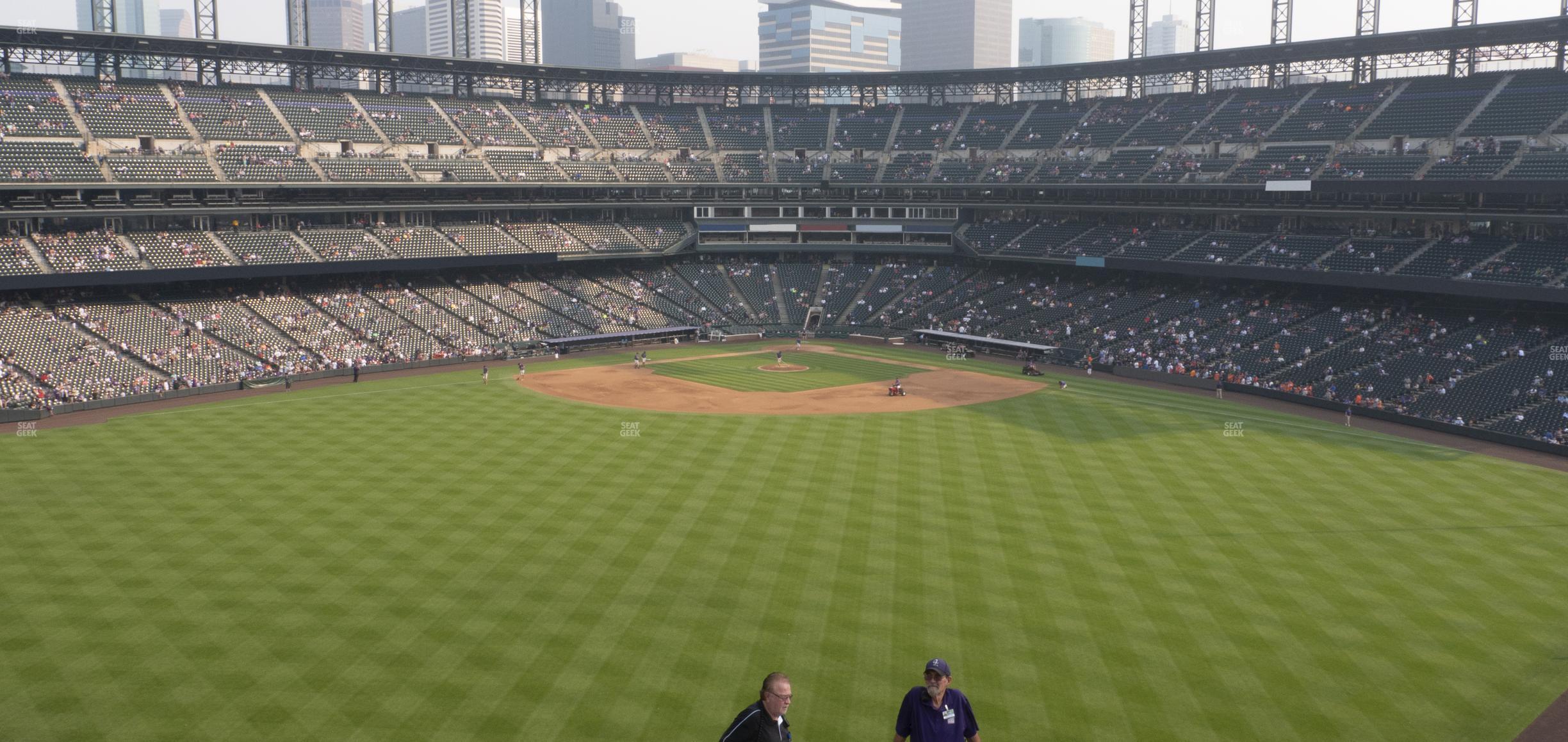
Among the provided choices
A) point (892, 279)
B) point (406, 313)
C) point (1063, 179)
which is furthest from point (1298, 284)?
point (406, 313)

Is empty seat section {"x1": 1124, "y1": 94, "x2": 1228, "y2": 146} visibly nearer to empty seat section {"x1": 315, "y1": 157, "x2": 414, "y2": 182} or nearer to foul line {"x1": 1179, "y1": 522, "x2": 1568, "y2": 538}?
foul line {"x1": 1179, "y1": 522, "x2": 1568, "y2": 538}

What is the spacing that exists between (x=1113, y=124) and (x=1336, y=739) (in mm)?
76463

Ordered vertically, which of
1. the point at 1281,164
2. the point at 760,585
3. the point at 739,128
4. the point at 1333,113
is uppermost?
the point at 739,128

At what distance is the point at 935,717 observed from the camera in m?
10.9

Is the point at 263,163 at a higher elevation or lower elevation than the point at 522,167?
lower

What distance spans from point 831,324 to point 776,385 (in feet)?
90.5

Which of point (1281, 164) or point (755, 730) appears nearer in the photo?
point (755, 730)

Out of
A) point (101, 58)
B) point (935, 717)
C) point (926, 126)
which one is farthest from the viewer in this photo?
point (926, 126)

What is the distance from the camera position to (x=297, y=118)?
79.9m

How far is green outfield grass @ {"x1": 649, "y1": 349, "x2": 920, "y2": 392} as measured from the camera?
6150cm

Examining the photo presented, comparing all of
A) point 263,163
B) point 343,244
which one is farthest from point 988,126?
point 263,163

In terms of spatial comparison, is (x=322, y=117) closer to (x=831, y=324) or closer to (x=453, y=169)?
(x=453, y=169)

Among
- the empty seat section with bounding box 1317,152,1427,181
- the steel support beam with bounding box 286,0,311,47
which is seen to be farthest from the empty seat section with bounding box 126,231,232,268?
the empty seat section with bounding box 1317,152,1427,181

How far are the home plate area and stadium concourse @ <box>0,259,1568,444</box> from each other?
11.4 m
